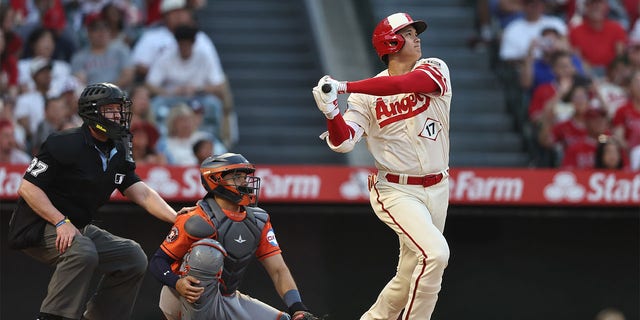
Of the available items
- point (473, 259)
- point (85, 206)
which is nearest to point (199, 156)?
point (473, 259)

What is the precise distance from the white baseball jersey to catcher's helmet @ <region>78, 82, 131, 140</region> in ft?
4.14

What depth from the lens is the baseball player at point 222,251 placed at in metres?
6.00

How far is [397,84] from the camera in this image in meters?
6.49

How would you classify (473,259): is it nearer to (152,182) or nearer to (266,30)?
(152,182)

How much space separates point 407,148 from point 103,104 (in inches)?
68.1

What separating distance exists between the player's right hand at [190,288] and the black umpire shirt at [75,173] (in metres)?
1.02

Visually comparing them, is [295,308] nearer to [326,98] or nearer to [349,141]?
[349,141]

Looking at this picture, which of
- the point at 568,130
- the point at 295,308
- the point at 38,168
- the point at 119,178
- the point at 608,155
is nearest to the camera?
the point at 295,308

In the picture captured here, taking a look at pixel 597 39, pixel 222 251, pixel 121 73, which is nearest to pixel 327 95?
pixel 222 251

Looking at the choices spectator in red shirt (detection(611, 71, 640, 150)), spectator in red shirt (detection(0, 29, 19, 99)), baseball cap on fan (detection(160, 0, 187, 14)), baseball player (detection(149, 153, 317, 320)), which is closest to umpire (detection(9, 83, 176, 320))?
baseball player (detection(149, 153, 317, 320))

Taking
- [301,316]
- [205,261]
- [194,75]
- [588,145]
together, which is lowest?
[588,145]

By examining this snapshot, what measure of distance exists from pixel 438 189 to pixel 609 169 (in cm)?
329

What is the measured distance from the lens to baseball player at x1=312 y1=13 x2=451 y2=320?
260 inches

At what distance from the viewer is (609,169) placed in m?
9.68
